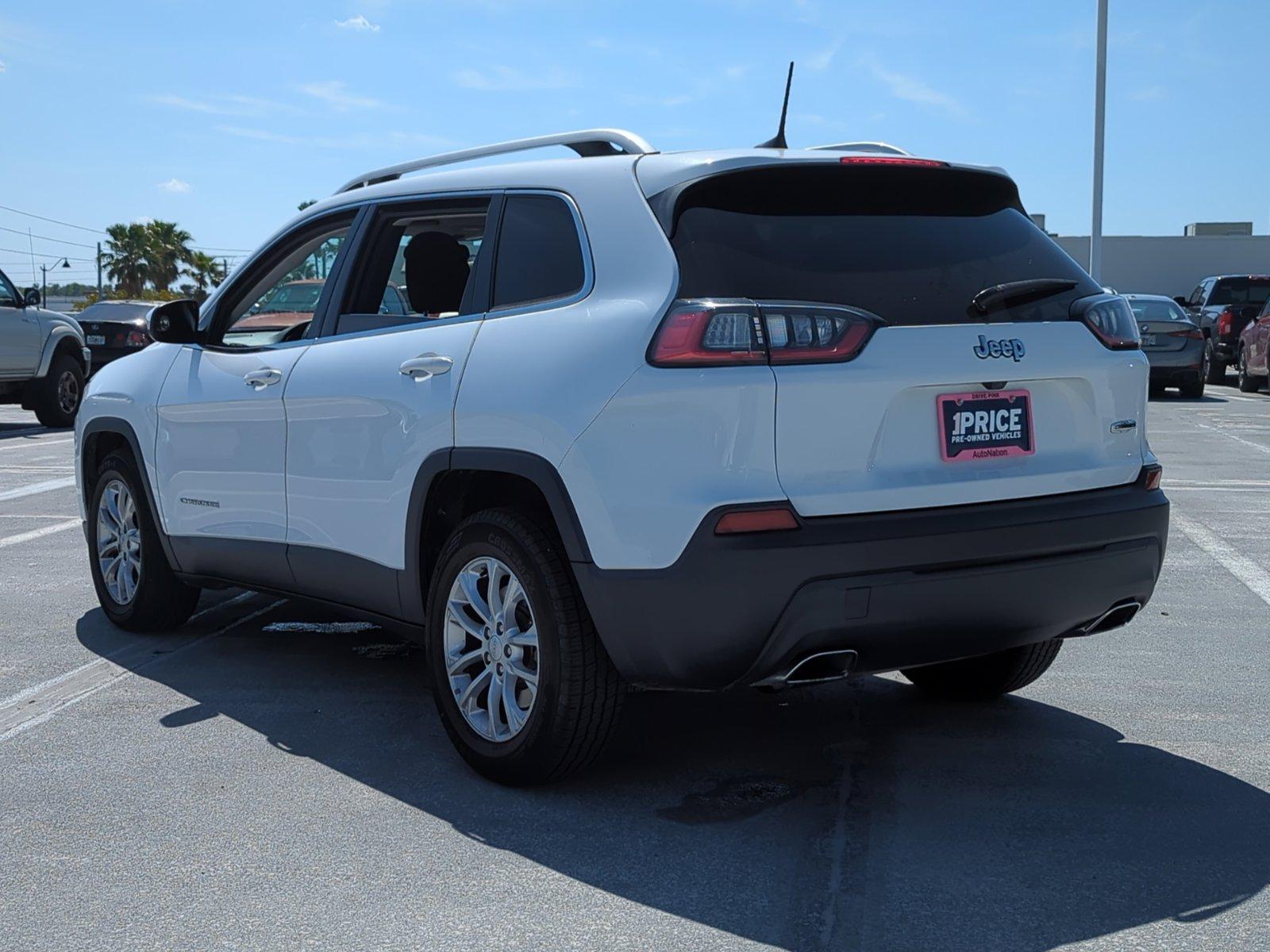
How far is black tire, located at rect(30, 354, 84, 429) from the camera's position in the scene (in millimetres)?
18859

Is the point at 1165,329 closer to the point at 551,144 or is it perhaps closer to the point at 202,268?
the point at 551,144

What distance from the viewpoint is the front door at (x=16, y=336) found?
18.0 meters

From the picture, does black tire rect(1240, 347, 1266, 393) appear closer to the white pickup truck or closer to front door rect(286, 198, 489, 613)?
the white pickup truck

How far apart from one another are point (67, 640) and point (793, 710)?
10.2ft

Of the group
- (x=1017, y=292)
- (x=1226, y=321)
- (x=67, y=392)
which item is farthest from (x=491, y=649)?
(x=1226, y=321)

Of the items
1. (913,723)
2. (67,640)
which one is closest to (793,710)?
(913,723)

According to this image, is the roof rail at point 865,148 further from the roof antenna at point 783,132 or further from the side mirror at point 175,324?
the side mirror at point 175,324

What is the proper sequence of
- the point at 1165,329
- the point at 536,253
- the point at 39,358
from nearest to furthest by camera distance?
the point at 536,253, the point at 39,358, the point at 1165,329

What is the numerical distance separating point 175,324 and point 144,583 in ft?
3.75

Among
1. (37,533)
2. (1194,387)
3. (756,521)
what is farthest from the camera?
(1194,387)

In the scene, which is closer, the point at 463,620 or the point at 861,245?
the point at 861,245

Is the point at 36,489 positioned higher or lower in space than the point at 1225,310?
lower

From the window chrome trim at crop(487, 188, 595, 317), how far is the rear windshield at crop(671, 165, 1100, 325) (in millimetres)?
307

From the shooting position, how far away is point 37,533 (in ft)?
31.1
